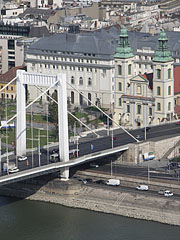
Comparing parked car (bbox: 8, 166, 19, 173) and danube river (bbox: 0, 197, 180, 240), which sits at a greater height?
parked car (bbox: 8, 166, 19, 173)

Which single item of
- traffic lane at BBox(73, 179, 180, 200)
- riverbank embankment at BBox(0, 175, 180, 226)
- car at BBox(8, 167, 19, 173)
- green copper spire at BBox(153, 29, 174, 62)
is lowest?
riverbank embankment at BBox(0, 175, 180, 226)

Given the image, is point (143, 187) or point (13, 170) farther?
point (143, 187)

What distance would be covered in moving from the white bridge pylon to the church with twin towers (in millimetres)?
22928

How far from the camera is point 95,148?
401ft

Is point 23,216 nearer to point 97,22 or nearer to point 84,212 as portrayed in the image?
point 84,212

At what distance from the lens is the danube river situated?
106 meters

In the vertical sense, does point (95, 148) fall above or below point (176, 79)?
below

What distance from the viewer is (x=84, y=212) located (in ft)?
371

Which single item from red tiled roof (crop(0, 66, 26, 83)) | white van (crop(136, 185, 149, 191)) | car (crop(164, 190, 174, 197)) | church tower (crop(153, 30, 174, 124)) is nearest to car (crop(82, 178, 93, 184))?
white van (crop(136, 185, 149, 191))

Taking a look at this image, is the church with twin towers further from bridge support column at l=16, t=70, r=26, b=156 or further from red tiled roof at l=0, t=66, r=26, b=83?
bridge support column at l=16, t=70, r=26, b=156

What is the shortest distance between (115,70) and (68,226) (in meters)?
36.5

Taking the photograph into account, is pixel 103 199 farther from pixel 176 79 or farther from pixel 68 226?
pixel 176 79

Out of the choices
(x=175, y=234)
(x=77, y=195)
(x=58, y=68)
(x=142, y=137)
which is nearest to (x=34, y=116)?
(x=58, y=68)

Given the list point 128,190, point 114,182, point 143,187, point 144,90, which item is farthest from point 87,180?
point 144,90
